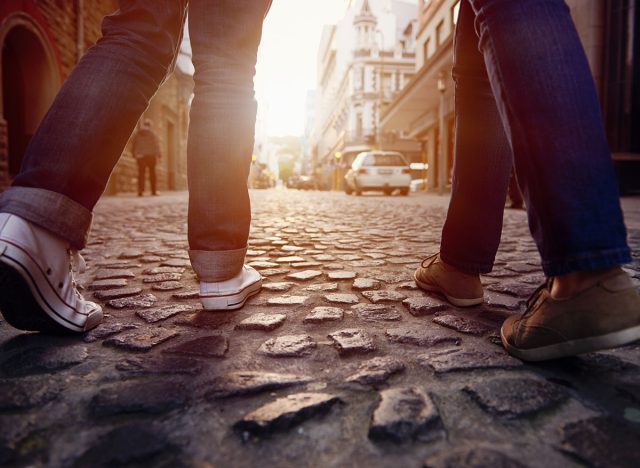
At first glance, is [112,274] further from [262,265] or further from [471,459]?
[471,459]

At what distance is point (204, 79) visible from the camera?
59.2 inches

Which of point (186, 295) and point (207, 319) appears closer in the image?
point (207, 319)

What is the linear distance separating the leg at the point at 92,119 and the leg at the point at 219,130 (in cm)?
12

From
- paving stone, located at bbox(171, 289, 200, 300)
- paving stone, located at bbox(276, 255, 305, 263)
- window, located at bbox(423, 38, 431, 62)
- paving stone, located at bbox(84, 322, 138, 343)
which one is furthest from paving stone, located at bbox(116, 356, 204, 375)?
window, located at bbox(423, 38, 431, 62)

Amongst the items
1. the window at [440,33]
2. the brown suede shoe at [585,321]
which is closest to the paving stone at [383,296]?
the brown suede shoe at [585,321]

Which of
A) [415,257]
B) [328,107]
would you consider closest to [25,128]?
[415,257]

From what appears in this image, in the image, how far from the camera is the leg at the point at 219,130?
1477 mm

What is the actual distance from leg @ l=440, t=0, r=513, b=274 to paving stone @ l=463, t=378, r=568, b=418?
0.70 meters

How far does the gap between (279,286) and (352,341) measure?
78 centimetres

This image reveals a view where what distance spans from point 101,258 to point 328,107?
66.4 meters

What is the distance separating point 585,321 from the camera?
1001mm

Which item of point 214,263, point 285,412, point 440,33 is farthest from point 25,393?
point 440,33

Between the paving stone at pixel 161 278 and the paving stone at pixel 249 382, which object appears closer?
the paving stone at pixel 249 382

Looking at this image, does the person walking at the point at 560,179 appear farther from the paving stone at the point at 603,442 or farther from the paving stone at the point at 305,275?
the paving stone at the point at 305,275
